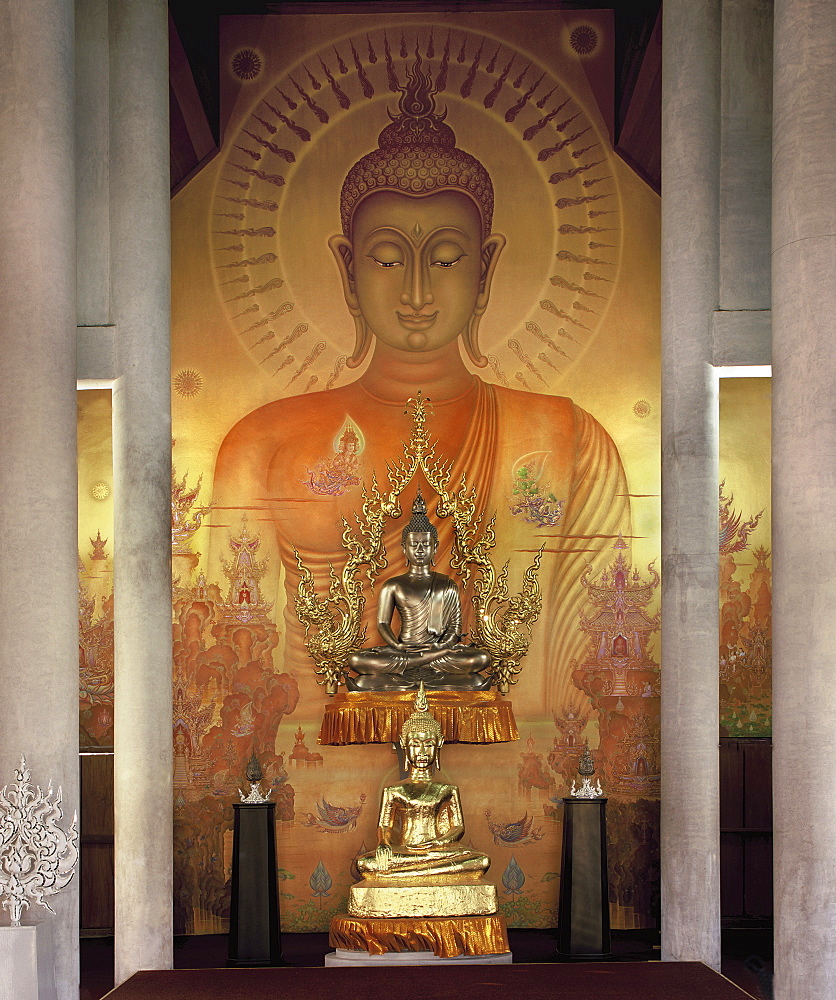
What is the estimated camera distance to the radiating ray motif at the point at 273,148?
9281 millimetres

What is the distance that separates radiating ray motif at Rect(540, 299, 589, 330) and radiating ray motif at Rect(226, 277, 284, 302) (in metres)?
1.93

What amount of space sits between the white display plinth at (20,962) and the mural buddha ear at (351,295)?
16.5 feet

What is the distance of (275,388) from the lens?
9.16 m

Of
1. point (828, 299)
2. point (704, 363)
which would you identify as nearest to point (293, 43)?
point (704, 363)

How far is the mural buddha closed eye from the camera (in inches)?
356

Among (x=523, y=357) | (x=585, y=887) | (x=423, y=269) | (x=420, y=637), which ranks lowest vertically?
(x=585, y=887)

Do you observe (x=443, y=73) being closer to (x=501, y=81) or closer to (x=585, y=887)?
(x=501, y=81)

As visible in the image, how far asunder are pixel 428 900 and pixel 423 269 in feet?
14.6

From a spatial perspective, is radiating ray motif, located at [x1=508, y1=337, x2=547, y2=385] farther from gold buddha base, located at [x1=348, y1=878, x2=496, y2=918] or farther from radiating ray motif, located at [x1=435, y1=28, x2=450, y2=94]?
gold buddha base, located at [x1=348, y1=878, x2=496, y2=918]

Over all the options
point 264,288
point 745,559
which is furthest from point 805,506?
point 264,288

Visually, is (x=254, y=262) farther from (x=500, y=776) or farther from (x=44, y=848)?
(x=44, y=848)

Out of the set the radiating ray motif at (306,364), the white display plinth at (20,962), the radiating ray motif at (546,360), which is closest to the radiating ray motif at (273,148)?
the radiating ray motif at (306,364)

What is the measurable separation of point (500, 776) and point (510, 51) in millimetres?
5273

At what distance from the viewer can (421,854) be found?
7.72 meters
